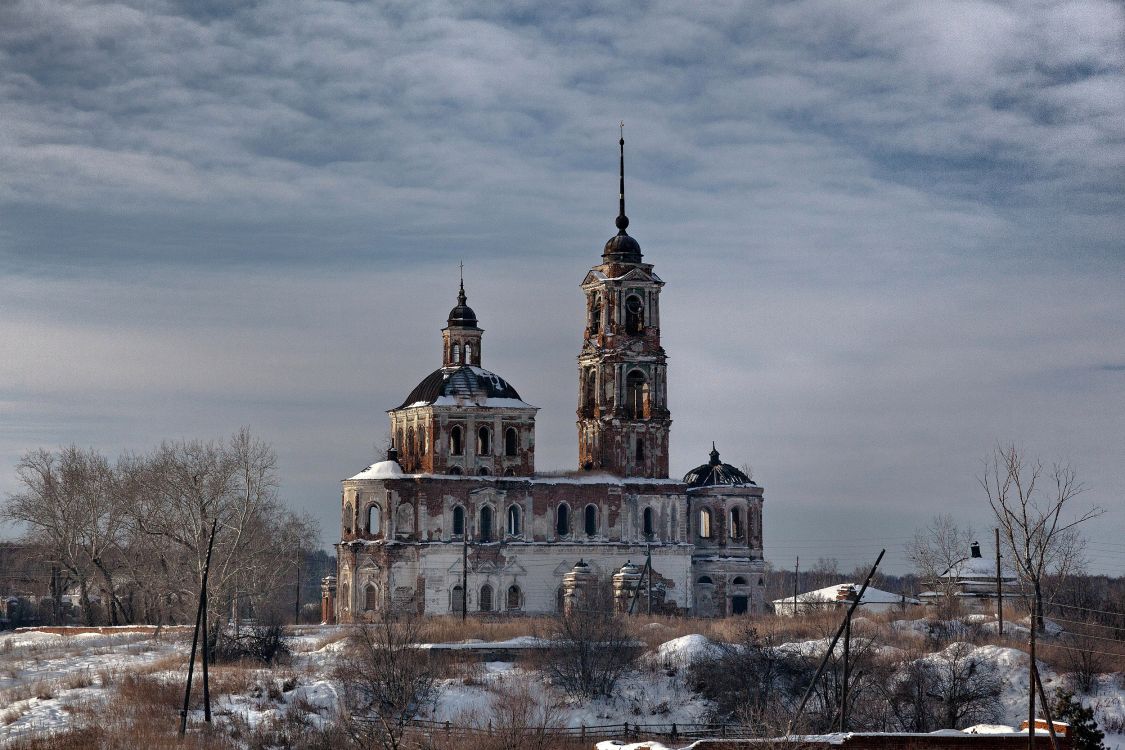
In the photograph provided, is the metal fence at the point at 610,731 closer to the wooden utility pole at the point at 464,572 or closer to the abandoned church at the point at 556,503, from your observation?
the wooden utility pole at the point at 464,572

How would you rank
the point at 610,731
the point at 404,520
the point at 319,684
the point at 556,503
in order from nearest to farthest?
the point at 610,731 → the point at 319,684 → the point at 404,520 → the point at 556,503

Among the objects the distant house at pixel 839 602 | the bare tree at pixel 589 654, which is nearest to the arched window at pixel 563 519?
the distant house at pixel 839 602

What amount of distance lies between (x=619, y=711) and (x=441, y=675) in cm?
606

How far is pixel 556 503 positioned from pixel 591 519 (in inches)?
71.6

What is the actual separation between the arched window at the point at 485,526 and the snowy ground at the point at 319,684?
36.0 ft

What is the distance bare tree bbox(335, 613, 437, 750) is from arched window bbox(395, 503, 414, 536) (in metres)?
14.5

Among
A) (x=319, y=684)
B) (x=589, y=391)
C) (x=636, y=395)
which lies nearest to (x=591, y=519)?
(x=636, y=395)

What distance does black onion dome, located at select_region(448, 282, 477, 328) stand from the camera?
7106cm

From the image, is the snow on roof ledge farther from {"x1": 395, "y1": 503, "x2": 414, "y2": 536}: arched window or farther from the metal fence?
the metal fence

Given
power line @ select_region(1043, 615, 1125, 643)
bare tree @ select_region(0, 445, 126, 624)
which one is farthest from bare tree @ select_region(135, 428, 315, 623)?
power line @ select_region(1043, 615, 1125, 643)

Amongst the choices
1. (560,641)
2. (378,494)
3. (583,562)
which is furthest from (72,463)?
(560,641)

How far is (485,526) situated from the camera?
66375 mm

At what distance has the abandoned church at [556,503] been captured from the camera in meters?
65.1

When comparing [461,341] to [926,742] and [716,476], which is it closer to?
[716,476]
